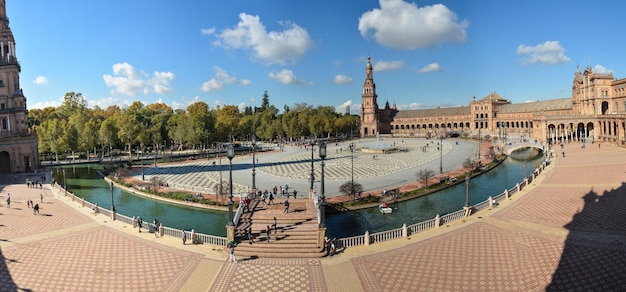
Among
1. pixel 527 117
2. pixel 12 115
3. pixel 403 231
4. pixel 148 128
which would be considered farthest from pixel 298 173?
pixel 527 117

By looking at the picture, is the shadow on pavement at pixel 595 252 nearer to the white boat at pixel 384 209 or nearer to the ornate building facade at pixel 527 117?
the white boat at pixel 384 209

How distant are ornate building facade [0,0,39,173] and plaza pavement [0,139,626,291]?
32719mm

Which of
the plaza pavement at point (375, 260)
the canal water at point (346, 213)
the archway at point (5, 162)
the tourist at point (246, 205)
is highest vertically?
the archway at point (5, 162)

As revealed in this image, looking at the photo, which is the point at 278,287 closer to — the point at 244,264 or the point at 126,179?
the point at 244,264

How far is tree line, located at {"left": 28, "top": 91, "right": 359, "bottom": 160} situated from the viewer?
70250 mm

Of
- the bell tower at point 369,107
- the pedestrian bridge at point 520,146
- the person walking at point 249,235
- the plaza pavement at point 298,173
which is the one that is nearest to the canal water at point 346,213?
the plaza pavement at point 298,173

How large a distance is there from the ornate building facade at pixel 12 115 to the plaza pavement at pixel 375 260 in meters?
32.7

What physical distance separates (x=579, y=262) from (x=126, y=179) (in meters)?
47.3

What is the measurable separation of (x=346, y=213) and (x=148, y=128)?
257 feet

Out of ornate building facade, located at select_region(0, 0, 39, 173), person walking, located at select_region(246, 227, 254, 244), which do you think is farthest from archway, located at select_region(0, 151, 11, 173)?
person walking, located at select_region(246, 227, 254, 244)

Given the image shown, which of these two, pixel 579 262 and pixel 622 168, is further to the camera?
pixel 622 168

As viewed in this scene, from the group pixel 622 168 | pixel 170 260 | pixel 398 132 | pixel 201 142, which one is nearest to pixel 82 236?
pixel 170 260

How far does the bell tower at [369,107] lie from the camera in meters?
137

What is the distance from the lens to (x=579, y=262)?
1675 cm
